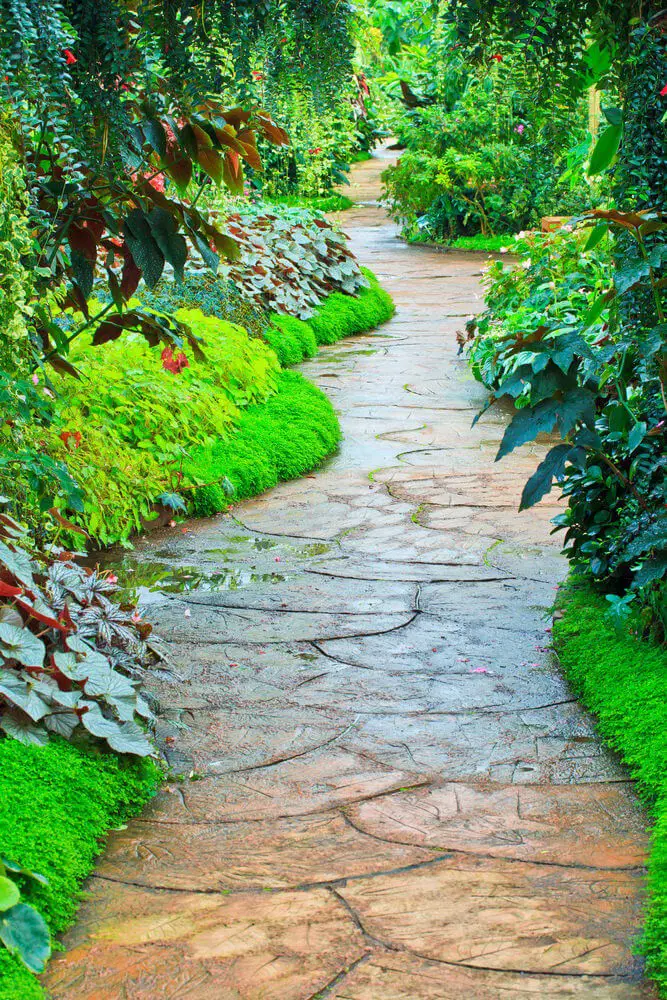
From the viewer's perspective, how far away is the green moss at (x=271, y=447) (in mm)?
5629

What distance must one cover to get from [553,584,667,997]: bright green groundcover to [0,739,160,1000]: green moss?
49.0 inches

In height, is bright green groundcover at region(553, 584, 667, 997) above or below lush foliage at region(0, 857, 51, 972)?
below

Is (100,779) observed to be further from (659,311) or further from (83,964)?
(659,311)

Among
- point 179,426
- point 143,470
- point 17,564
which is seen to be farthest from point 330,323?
point 17,564

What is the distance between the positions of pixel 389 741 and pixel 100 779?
88 cm

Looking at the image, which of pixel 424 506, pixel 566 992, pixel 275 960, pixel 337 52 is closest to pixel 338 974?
pixel 275 960

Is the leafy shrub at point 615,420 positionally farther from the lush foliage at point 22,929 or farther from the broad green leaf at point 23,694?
the lush foliage at point 22,929

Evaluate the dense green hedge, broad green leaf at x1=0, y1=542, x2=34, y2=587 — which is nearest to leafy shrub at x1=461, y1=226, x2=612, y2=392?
the dense green hedge

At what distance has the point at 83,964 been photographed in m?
2.22

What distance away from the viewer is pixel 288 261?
9586mm

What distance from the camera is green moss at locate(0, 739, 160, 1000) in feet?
7.80

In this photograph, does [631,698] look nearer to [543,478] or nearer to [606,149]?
[543,478]

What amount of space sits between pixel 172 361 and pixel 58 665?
3226 millimetres

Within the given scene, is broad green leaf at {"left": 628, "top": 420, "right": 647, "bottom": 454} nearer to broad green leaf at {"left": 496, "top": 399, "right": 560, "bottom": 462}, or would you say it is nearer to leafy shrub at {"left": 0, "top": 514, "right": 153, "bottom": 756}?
broad green leaf at {"left": 496, "top": 399, "right": 560, "bottom": 462}
